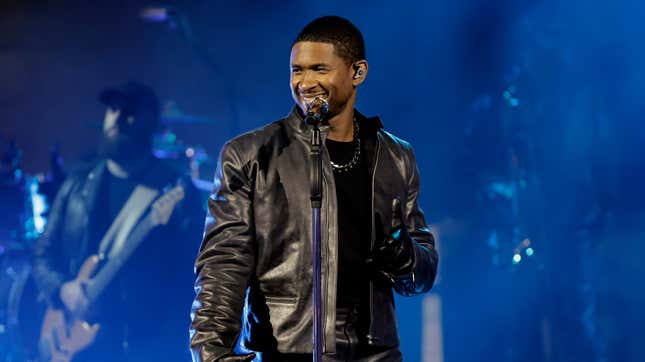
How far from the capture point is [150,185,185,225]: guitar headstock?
4668 mm

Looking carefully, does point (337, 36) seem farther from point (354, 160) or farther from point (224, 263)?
point (224, 263)

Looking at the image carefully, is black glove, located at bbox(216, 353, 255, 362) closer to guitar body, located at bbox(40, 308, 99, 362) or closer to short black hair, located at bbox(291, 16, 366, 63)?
short black hair, located at bbox(291, 16, 366, 63)

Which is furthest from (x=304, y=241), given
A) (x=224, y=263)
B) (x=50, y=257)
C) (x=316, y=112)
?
(x=50, y=257)

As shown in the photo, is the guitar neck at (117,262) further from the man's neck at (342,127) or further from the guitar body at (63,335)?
the man's neck at (342,127)

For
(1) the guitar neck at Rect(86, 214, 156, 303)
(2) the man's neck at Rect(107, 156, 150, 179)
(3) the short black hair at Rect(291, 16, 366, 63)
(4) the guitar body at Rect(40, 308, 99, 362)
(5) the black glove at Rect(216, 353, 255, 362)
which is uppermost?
(2) the man's neck at Rect(107, 156, 150, 179)

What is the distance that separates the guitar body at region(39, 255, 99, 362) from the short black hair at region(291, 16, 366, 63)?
10.1 feet

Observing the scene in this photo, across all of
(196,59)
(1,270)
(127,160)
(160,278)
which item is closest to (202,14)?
(196,59)

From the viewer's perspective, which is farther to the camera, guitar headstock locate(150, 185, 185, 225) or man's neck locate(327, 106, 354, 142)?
guitar headstock locate(150, 185, 185, 225)

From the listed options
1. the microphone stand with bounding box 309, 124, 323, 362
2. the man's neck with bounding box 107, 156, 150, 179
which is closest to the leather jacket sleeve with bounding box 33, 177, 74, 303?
the man's neck with bounding box 107, 156, 150, 179

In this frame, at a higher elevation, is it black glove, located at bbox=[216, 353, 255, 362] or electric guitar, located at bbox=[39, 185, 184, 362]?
electric guitar, located at bbox=[39, 185, 184, 362]

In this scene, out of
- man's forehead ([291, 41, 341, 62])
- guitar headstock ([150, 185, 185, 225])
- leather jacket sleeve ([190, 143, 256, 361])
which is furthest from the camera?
guitar headstock ([150, 185, 185, 225])

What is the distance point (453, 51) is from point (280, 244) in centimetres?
347

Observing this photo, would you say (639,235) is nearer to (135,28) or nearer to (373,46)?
(373,46)

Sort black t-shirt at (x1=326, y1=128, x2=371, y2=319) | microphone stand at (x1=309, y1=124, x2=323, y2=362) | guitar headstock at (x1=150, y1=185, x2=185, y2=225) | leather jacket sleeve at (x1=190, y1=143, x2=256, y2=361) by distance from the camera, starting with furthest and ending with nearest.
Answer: guitar headstock at (x1=150, y1=185, x2=185, y2=225)
black t-shirt at (x1=326, y1=128, x2=371, y2=319)
leather jacket sleeve at (x1=190, y1=143, x2=256, y2=361)
microphone stand at (x1=309, y1=124, x2=323, y2=362)
